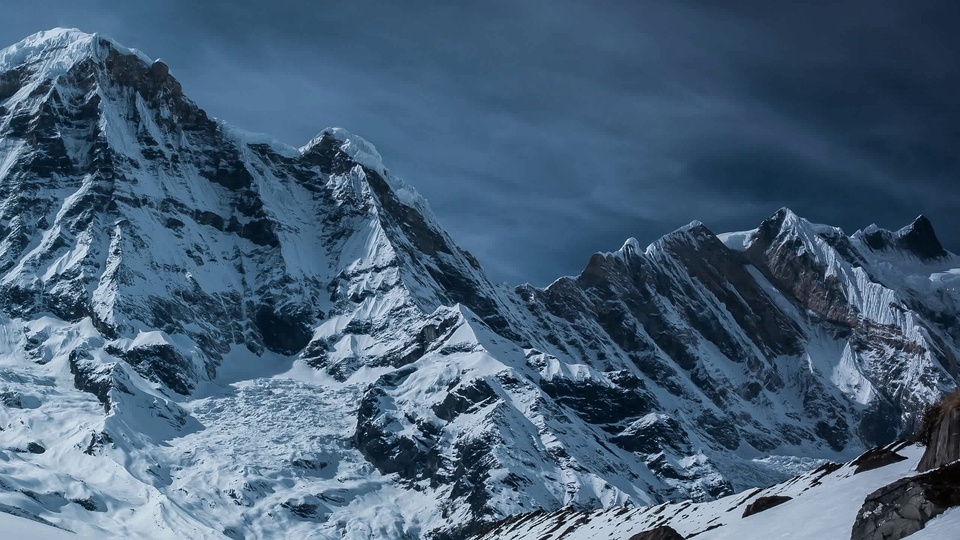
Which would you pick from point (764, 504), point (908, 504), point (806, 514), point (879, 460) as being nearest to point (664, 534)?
point (764, 504)

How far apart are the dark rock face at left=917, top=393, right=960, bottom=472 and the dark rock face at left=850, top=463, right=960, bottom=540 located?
415 centimetres

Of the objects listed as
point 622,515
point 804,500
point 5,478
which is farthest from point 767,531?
point 5,478

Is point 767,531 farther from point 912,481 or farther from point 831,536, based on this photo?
point 912,481

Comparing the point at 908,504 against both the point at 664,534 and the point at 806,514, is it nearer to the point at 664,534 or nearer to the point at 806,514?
the point at 806,514

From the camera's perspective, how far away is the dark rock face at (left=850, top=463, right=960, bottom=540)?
36.0 m

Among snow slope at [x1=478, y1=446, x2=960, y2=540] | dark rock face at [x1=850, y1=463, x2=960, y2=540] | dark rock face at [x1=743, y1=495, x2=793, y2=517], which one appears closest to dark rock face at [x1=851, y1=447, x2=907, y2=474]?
snow slope at [x1=478, y1=446, x2=960, y2=540]

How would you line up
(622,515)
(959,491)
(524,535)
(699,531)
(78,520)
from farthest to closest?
(78,520)
(524,535)
(622,515)
(699,531)
(959,491)

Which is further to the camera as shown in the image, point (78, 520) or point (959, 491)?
point (78, 520)

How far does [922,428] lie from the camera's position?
46094 millimetres

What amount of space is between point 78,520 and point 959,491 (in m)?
175

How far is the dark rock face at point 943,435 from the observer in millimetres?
41531

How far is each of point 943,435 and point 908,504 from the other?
22.1ft

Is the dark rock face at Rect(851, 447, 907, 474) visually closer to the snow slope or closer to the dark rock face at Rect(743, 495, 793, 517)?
the snow slope

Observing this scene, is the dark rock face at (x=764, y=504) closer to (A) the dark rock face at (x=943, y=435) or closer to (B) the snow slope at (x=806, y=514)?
(B) the snow slope at (x=806, y=514)
